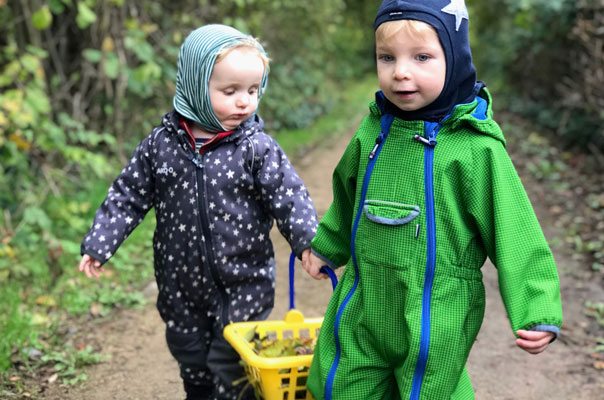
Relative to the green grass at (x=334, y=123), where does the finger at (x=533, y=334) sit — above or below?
above

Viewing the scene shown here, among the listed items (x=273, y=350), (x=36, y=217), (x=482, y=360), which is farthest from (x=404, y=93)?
(x=36, y=217)

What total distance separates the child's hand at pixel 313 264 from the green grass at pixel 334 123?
598cm

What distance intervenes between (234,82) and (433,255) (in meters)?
1.03

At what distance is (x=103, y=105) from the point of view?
6.57 metres

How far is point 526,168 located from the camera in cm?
789

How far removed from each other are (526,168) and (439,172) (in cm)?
623

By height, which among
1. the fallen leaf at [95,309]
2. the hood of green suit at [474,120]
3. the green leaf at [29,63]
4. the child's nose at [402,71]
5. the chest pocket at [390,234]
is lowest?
the fallen leaf at [95,309]

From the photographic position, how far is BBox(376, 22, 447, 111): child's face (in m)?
1.97

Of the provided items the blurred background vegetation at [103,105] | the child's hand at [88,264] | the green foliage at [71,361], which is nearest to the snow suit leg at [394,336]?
the child's hand at [88,264]

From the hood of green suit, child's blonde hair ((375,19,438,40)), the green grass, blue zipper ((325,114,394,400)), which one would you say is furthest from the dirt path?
the green grass

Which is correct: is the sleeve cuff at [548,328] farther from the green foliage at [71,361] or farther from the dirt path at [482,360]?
the green foliage at [71,361]

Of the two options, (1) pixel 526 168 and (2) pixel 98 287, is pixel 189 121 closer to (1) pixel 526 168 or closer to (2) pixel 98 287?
(2) pixel 98 287

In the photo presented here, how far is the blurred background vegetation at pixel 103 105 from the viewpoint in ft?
14.2

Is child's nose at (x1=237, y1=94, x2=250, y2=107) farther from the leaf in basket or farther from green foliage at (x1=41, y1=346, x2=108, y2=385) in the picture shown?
green foliage at (x1=41, y1=346, x2=108, y2=385)
